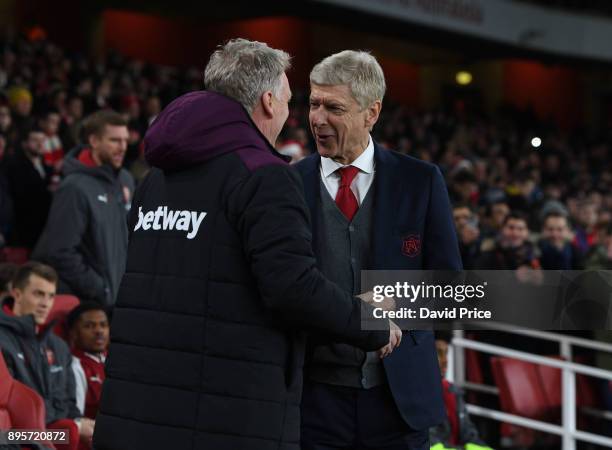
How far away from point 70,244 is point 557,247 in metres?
4.21

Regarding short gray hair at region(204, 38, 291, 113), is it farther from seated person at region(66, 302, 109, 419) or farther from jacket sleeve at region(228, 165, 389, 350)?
seated person at region(66, 302, 109, 419)

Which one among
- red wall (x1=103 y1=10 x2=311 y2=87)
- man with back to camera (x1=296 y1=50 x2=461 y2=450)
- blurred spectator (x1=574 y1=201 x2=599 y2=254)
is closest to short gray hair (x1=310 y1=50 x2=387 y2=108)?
man with back to camera (x1=296 y1=50 x2=461 y2=450)

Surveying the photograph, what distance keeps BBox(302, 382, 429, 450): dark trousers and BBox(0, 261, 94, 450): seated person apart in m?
1.90

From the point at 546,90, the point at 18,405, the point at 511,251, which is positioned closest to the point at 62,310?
the point at 18,405

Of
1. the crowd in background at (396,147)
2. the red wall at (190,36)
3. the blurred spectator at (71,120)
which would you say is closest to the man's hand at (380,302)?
the crowd in background at (396,147)

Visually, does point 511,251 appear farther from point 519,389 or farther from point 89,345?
point 89,345

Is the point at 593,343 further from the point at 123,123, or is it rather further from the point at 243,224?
the point at 243,224

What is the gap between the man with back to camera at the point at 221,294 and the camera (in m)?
2.54

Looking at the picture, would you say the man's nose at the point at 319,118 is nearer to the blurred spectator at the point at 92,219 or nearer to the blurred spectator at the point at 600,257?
the blurred spectator at the point at 92,219

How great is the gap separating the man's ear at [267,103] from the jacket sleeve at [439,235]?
1.88 feet

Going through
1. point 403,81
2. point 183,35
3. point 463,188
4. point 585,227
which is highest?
point 403,81

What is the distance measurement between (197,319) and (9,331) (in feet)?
8.09

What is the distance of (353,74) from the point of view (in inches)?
119

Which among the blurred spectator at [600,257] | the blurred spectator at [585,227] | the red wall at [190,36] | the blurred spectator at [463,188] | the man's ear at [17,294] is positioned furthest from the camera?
the red wall at [190,36]
